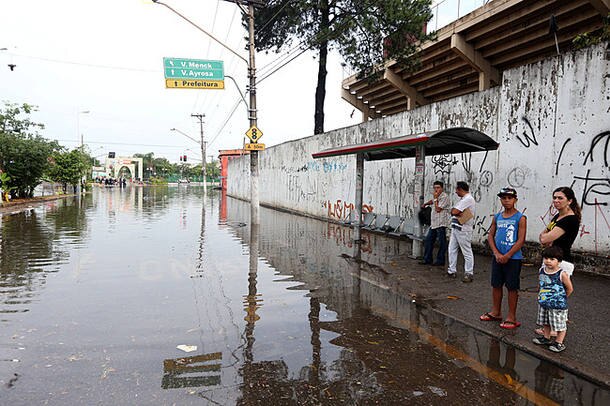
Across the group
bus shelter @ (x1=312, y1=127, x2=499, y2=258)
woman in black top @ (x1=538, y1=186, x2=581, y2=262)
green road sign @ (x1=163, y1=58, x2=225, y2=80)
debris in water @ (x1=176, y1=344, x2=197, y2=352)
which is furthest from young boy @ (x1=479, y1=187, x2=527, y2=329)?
green road sign @ (x1=163, y1=58, x2=225, y2=80)

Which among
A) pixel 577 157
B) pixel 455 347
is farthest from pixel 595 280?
pixel 455 347

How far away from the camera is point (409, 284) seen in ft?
22.0

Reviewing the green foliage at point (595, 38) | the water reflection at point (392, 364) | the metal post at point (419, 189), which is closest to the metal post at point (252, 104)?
the metal post at point (419, 189)

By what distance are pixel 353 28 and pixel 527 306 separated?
45.4 ft

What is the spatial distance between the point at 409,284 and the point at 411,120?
605 cm

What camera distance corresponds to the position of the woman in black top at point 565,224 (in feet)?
13.6

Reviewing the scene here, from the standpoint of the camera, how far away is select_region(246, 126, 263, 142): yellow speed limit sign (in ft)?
49.5

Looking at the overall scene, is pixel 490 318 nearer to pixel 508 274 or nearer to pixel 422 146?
pixel 508 274

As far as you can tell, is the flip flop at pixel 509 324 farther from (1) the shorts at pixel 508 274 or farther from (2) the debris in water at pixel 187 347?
(2) the debris in water at pixel 187 347

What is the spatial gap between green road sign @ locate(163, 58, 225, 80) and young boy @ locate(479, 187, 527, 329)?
466 inches

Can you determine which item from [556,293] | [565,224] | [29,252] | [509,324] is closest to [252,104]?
[29,252]

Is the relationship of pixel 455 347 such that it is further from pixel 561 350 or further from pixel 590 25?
pixel 590 25

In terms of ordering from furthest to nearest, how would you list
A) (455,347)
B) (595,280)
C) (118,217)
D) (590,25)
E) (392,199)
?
(118,217) < (590,25) < (392,199) < (595,280) < (455,347)

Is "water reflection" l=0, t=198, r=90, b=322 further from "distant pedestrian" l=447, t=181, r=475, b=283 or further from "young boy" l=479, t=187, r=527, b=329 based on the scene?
"distant pedestrian" l=447, t=181, r=475, b=283
